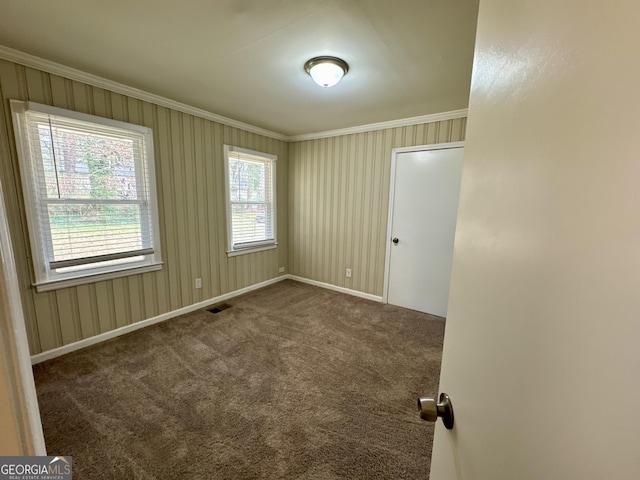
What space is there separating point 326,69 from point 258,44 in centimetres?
50

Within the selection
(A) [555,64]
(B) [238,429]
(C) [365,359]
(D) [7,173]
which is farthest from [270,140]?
(A) [555,64]

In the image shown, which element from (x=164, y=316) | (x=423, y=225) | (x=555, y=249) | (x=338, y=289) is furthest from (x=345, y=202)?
(x=555, y=249)

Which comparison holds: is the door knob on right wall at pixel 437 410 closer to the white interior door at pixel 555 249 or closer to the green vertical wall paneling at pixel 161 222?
the white interior door at pixel 555 249

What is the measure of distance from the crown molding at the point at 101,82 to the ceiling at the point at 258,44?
0.07 m

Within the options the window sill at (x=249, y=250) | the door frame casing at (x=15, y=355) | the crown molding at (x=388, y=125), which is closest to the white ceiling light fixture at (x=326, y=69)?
the crown molding at (x=388, y=125)

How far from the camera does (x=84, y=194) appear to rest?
221 centimetres

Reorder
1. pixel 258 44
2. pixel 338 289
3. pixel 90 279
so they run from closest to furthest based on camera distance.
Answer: pixel 258 44, pixel 90 279, pixel 338 289

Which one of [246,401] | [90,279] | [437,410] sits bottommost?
[246,401]

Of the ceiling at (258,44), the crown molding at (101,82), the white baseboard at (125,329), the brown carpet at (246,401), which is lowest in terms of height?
the brown carpet at (246,401)

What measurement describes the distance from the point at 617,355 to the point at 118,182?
315 centimetres

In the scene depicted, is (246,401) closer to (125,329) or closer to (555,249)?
(125,329)

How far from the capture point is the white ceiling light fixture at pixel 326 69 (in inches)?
73.4

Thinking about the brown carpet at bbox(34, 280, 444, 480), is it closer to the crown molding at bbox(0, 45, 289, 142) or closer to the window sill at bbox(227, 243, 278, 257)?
the window sill at bbox(227, 243, 278, 257)

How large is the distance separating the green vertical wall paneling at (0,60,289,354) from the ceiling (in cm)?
26
